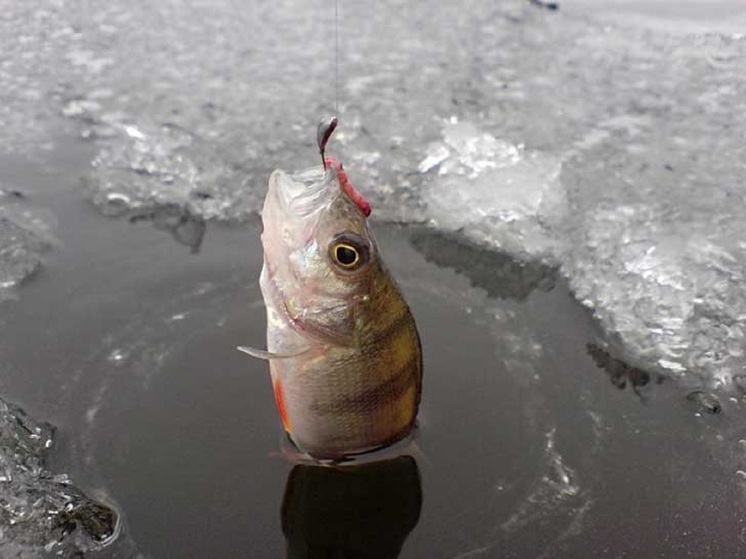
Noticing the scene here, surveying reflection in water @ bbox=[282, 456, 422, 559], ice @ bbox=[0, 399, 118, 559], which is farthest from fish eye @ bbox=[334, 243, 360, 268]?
ice @ bbox=[0, 399, 118, 559]

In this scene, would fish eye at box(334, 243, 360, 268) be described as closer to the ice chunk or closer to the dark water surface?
the dark water surface

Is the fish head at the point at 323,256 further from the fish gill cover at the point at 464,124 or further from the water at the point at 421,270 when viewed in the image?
the fish gill cover at the point at 464,124

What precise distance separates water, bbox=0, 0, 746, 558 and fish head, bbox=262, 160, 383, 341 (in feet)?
1.92

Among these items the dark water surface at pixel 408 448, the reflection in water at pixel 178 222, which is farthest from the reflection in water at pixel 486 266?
the reflection in water at pixel 178 222

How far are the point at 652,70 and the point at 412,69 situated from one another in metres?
1.78

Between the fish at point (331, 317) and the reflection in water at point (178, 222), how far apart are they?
4.52ft

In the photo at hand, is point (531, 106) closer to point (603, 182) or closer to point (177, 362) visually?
point (603, 182)

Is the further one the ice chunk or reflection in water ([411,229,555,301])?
the ice chunk

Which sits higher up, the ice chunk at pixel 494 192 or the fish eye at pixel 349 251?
the fish eye at pixel 349 251

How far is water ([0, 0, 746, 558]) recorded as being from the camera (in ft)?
7.61

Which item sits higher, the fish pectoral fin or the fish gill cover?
the fish pectoral fin

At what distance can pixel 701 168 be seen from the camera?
13.5 feet

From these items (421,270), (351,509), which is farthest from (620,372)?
(351,509)

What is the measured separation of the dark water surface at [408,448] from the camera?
2.24 meters
